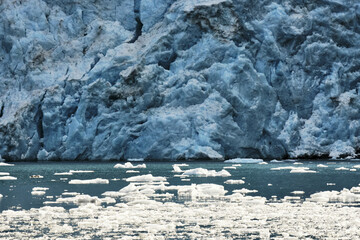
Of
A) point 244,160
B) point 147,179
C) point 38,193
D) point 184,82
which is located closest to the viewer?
point 38,193

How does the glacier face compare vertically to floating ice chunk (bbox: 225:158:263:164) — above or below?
above

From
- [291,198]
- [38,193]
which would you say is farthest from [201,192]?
[38,193]

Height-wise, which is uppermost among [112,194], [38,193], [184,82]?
[184,82]

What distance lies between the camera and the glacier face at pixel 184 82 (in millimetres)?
38219

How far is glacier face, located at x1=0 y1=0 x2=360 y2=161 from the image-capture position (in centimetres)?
3822

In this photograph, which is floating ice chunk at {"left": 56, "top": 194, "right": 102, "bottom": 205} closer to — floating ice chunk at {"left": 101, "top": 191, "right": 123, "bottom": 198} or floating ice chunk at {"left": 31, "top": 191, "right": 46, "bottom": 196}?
floating ice chunk at {"left": 101, "top": 191, "right": 123, "bottom": 198}

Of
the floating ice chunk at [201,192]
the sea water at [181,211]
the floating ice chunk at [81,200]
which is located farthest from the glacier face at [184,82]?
the floating ice chunk at [81,200]

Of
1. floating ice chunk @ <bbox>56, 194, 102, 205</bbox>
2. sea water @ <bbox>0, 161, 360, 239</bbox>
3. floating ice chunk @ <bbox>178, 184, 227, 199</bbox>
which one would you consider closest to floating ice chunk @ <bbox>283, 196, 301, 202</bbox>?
sea water @ <bbox>0, 161, 360, 239</bbox>

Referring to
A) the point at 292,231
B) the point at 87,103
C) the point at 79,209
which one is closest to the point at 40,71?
the point at 87,103

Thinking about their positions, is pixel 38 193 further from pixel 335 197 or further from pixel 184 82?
pixel 184 82

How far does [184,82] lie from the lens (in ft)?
129

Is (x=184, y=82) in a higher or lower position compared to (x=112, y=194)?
higher

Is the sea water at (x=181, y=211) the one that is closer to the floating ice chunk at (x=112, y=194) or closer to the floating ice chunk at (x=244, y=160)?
the floating ice chunk at (x=112, y=194)

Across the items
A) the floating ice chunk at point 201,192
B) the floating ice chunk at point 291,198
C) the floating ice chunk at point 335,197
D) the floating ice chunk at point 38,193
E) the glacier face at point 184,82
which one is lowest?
the floating ice chunk at point 38,193
